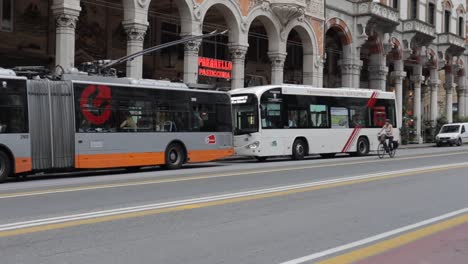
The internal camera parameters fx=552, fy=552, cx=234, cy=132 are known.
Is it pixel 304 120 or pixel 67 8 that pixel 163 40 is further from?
pixel 304 120

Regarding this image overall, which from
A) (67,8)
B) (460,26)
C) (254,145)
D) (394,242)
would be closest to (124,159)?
(254,145)

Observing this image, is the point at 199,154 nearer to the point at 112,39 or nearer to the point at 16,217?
the point at 16,217

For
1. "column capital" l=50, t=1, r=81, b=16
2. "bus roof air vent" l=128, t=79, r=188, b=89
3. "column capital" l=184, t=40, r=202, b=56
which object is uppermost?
"column capital" l=50, t=1, r=81, b=16

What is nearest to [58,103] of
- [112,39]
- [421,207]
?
[421,207]

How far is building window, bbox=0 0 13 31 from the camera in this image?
26750 millimetres

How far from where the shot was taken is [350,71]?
4128 centimetres

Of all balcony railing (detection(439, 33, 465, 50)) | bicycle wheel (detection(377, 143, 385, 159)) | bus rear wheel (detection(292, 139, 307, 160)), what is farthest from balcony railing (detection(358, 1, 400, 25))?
bus rear wheel (detection(292, 139, 307, 160))

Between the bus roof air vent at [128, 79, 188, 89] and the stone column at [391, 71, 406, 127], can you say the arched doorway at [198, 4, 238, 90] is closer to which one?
the bus roof air vent at [128, 79, 188, 89]

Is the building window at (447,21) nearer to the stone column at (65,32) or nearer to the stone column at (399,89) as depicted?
the stone column at (399,89)

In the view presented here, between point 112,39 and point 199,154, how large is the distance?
575 inches

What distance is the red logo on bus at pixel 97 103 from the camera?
55.3 feet

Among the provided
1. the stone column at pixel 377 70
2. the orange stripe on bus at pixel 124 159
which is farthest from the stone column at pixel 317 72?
the orange stripe on bus at pixel 124 159

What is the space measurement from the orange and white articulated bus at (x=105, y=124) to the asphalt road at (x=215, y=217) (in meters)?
1.94

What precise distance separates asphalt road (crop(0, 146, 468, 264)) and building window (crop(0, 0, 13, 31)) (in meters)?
15.2
